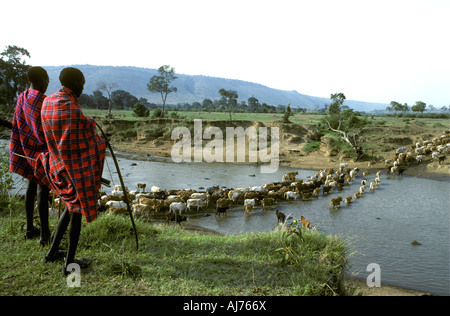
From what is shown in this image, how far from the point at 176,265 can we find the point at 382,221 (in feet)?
26.4

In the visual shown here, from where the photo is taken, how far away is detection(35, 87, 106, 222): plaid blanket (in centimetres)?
332

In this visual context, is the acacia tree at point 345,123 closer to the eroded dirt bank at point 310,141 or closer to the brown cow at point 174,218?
the eroded dirt bank at point 310,141

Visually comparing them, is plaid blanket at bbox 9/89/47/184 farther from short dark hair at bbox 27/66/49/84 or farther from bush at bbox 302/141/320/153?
bush at bbox 302/141/320/153

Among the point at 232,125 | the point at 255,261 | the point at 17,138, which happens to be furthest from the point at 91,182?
the point at 232,125

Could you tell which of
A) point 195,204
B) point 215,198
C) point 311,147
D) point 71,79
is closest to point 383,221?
point 215,198

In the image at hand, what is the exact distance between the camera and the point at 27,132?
414 centimetres

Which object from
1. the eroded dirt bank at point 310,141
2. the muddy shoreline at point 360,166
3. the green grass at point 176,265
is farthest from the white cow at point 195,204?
the eroded dirt bank at point 310,141
